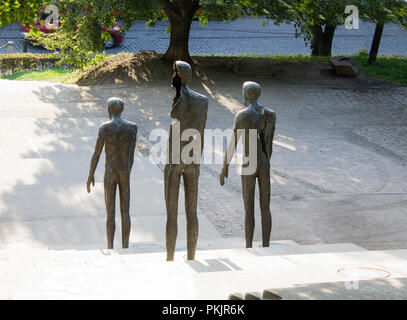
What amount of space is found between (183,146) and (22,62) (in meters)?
17.1

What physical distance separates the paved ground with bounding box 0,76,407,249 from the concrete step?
312cm

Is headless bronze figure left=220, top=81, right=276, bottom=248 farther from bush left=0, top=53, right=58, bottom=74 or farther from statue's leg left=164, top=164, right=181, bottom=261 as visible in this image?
bush left=0, top=53, right=58, bottom=74

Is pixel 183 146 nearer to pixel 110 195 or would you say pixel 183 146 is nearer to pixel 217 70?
pixel 110 195

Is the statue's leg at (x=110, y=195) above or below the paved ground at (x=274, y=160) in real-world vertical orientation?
above

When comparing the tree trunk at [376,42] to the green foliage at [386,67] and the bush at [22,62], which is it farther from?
the bush at [22,62]

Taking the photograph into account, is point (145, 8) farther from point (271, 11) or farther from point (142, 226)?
point (142, 226)

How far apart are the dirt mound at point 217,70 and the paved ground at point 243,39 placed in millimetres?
6765

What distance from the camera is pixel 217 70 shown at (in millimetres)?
21906

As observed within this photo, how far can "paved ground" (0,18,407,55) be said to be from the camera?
3022 cm

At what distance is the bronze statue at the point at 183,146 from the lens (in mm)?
7672

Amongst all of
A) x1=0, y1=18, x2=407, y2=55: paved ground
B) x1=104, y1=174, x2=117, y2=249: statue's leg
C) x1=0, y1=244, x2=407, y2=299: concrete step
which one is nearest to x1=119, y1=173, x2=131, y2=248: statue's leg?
x1=104, y1=174, x2=117, y2=249: statue's leg

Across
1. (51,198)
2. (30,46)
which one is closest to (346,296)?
(51,198)

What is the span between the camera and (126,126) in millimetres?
8523

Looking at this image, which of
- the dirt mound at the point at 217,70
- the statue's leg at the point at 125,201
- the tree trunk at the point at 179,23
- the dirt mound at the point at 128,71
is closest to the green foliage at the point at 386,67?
the dirt mound at the point at 217,70
